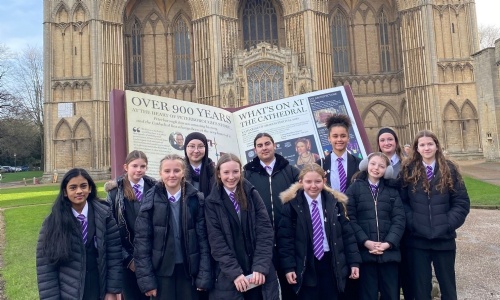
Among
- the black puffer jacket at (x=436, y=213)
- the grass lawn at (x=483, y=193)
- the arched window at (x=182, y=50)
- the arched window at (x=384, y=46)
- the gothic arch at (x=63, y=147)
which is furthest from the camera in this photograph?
the arched window at (x=182, y=50)

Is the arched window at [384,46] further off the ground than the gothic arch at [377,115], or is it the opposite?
the arched window at [384,46]

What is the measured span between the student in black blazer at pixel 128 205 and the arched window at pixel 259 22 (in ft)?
98.1

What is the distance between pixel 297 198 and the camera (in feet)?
13.2

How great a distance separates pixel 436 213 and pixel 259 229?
1863 mm

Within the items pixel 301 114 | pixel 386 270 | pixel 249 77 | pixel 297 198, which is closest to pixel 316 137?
pixel 301 114

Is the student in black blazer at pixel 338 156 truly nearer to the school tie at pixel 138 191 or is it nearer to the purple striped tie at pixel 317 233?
the purple striped tie at pixel 317 233

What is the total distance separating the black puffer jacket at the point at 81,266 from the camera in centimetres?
339

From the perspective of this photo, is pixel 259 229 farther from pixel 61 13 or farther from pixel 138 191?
pixel 61 13

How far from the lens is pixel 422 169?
4270 millimetres

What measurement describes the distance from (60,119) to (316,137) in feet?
95.2

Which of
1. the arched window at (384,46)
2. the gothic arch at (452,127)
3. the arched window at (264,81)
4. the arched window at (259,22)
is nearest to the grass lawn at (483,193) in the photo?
the gothic arch at (452,127)

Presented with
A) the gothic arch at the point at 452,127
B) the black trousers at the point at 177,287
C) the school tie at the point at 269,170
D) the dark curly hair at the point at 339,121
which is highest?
the gothic arch at the point at 452,127

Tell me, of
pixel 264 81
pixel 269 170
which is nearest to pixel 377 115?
pixel 264 81

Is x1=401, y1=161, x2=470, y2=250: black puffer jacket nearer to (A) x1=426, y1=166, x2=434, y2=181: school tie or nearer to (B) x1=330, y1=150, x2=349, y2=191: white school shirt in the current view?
(A) x1=426, y1=166, x2=434, y2=181: school tie
